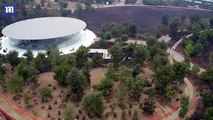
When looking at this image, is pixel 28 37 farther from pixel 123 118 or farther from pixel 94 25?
pixel 123 118

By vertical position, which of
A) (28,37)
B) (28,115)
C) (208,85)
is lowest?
(28,115)

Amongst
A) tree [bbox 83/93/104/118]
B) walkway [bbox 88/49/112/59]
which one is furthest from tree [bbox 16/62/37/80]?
walkway [bbox 88/49/112/59]

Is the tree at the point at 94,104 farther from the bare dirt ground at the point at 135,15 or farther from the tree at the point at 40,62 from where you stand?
the bare dirt ground at the point at 135,15

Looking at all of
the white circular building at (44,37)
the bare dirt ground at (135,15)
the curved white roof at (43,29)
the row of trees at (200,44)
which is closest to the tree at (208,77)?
the row of trees at (200,44)

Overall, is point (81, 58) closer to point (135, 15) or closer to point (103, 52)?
point (103, 52)

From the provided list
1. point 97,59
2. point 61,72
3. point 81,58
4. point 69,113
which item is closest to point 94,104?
point 69,113

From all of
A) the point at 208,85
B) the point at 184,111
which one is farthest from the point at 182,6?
the point at 184,111
